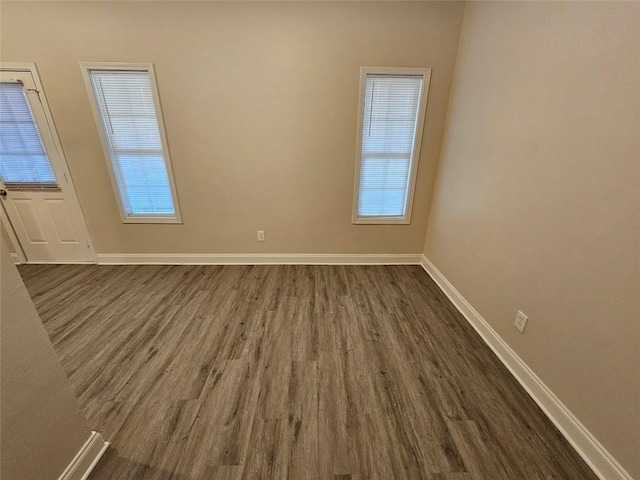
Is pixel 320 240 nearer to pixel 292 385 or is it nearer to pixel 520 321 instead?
pixel 292 385

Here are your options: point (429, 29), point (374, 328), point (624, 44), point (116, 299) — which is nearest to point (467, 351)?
point (374, 328)

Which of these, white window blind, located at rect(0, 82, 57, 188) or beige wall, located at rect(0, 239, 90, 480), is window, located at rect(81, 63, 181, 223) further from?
beige wall, located at rect(0, 239, 90, 480)

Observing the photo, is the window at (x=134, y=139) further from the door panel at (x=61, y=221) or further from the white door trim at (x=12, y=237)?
the white door trim at (x=12, y=237)

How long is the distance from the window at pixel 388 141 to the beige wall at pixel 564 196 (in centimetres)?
58

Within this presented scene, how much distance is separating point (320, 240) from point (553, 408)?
2.38 metres

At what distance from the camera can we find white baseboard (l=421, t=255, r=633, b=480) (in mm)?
1239

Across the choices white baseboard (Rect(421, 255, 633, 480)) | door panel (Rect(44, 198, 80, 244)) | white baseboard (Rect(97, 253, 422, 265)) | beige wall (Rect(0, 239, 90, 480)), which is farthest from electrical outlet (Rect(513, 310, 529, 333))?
door panel (Rect(44, 198, 80, 244))

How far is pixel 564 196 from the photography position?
1.46 metres

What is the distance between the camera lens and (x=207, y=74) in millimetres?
2576

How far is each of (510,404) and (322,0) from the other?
3483 millimetres

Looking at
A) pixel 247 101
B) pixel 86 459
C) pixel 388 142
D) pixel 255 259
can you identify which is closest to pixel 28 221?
pixel 255 259

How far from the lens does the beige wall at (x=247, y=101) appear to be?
242cm

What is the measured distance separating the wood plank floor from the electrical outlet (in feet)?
1.04

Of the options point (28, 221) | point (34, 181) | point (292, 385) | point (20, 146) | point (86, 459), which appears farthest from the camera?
point (28, 221)
